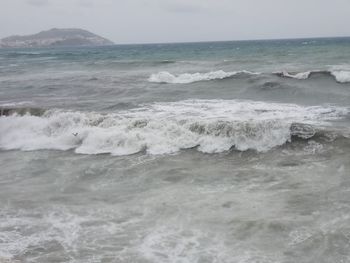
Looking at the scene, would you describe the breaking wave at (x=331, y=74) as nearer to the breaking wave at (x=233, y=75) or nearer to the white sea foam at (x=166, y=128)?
the breaking wave at (x=233, y=75)

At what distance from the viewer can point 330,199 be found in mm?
8508

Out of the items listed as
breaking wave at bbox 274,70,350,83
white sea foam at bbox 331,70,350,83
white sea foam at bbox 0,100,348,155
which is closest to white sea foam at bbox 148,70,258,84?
breaking wave at bbox 274,70,350,83

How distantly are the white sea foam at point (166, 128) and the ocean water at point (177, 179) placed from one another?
36mm

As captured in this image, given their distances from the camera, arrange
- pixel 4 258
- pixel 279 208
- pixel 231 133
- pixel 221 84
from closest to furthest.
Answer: pixel 4 258, pixel 279 208, pixel 231 133, pixel 221 84

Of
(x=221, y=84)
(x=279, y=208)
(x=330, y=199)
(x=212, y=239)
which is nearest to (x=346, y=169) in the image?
(x=330, y=199)

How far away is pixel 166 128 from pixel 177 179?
3.67 m

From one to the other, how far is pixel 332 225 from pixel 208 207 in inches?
82.2

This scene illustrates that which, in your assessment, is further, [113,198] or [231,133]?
[231,133]

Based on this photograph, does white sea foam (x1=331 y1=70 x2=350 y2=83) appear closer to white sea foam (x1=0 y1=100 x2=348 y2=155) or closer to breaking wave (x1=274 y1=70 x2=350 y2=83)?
breaking wave (x1=274 y1=70 x2=350 y2=83)

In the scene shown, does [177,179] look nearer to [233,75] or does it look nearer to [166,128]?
[166,128]

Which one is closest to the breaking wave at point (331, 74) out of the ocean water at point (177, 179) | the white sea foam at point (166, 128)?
the ocean water at point (177, 179)

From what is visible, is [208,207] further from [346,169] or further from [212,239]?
[346,169]

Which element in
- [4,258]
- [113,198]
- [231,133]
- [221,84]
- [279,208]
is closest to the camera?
[4,258]

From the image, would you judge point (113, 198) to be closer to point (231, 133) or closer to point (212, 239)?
point (212, 239)
